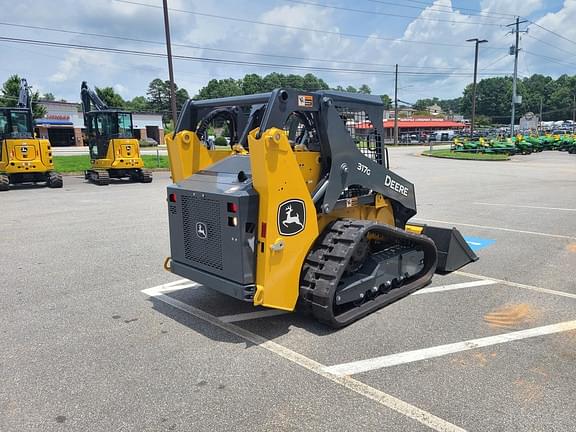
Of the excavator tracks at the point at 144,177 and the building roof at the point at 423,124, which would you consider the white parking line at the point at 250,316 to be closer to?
the excavator tracks at the point at 144,177

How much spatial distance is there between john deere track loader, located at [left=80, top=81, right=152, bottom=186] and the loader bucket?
579 inches

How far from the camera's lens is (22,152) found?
16.8 metres

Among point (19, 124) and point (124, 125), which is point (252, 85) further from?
point (19, 124)

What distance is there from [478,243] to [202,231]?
542 cm

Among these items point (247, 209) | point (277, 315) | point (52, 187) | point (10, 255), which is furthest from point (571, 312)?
point (52, 187)

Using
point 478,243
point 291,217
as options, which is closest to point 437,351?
point 291,217

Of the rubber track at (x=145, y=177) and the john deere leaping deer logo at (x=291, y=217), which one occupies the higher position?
the john deere leaping deer logo at (x=291, y=217)

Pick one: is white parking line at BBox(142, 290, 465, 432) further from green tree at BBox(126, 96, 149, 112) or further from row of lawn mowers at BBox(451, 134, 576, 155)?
green tree at BBox(126, 96, 149, 112)

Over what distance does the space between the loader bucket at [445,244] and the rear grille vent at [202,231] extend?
3039mm

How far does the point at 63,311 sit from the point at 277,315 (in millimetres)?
2411

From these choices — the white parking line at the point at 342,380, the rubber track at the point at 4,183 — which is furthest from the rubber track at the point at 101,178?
the white parking line at the point at 342,380

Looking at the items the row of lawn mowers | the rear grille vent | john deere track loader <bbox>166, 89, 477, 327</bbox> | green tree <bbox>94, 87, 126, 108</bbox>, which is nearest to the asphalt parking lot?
john deere track loader <bbox>166, 89, 477, 327</bbox>

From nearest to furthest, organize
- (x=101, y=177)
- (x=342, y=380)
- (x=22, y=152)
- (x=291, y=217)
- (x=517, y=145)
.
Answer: (x=342, y=380) → (x=291, y=217) → (x=22, y=152) → (x=101, y=177) → (x=517, y=145)

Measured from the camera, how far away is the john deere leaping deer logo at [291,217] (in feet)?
13.6
